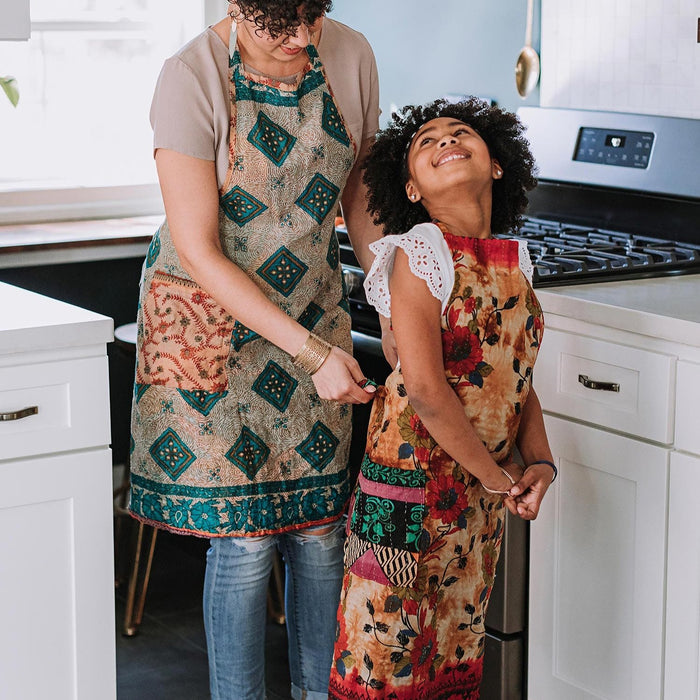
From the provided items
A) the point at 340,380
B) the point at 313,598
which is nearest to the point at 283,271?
the point at 340,380

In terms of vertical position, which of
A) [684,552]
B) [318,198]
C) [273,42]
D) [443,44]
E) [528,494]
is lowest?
[684,552]

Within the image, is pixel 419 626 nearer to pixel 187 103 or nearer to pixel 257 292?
pixel 257 292

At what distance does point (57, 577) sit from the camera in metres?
1.86

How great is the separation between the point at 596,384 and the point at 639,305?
15 cm

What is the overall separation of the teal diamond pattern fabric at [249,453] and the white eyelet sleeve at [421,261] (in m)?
0.34

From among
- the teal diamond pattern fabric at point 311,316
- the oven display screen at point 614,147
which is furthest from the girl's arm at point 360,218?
the oven display screen at point 614,147

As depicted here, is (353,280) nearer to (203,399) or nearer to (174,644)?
(203,399)

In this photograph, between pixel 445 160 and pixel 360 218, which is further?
pixel 360 218

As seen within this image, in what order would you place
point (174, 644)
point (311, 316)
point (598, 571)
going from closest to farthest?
point (311, 316) → point (598, 571) → point (174, 644)

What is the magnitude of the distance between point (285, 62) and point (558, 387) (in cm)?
71

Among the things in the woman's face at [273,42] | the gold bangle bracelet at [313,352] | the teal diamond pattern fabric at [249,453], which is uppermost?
the woman's face at [273,42]

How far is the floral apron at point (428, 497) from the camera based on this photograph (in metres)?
1.65

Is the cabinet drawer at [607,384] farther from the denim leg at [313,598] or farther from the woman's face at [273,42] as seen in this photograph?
the woman's face at [273,42]

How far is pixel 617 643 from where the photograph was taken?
1982 millimetres
